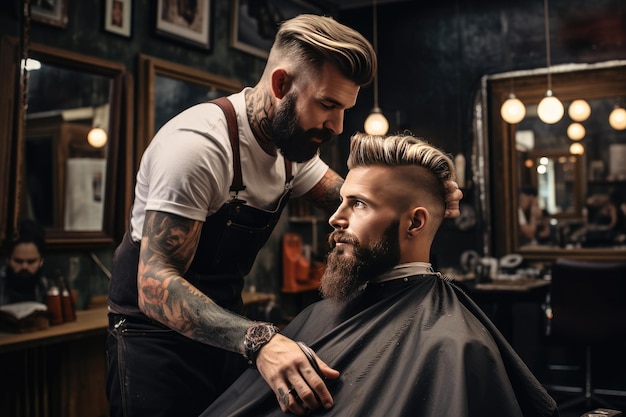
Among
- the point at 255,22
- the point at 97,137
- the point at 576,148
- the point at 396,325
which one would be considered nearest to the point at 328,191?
the point at 396,325

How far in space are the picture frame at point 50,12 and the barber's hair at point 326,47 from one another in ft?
7.74

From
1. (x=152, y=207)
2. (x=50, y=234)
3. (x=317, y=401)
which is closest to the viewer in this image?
(x=317, y=401)

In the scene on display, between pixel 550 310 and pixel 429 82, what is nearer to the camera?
pixel 550 310

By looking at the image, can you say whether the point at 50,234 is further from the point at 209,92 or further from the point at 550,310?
the point at 550,310

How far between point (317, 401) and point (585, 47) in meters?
5.19

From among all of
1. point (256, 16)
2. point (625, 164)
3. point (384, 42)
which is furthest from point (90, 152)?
point (625, 164)

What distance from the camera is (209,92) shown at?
4785mm

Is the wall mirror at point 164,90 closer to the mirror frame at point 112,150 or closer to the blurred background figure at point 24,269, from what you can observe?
the mirror frame at point 112,150

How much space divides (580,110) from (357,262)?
438 centimetres

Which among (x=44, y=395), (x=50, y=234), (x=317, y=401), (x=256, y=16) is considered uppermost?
(x=256, y=16)

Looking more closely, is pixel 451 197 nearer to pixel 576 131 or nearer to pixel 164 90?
pixel 164 90

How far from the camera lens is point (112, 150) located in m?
3.88

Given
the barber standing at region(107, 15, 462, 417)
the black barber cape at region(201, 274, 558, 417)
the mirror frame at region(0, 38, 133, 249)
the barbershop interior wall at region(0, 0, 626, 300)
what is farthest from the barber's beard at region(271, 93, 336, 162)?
the barbershop interior wall at region(0, 0, 626, 300)

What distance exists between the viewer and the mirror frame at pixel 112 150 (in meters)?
3.55
